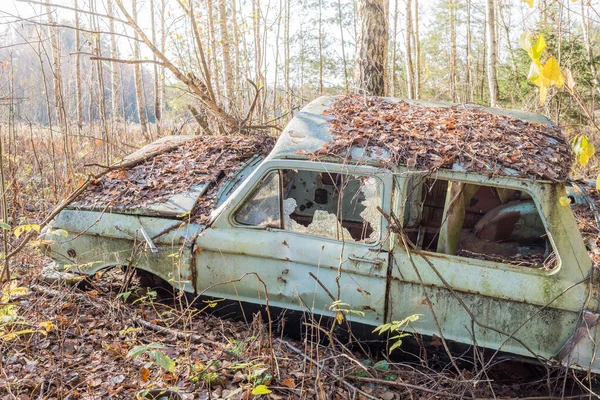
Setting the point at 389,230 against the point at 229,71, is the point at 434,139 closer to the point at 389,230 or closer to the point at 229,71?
the point at 389,230

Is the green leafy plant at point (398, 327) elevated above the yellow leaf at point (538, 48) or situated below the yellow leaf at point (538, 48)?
below

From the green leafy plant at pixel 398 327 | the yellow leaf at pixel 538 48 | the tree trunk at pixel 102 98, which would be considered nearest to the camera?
the yellow leaf at pixel 538 48

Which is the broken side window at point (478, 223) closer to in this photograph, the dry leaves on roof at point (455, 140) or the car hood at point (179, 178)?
the dry leaves on roof at point (455, 140)

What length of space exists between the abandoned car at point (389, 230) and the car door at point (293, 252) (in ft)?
0.03

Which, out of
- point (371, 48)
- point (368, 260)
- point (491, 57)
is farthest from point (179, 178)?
point (491, 57)

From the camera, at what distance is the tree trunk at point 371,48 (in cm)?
718

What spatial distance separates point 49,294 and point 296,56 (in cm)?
1698

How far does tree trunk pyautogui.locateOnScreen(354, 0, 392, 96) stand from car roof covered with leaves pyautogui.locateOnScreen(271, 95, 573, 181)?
3.09 meters

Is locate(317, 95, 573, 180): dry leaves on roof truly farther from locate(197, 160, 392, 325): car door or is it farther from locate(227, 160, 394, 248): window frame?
locate(197, 160, 392, 325): car door

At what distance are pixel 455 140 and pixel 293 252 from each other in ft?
4.61

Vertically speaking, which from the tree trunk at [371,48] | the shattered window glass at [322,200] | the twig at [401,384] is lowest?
the twig at [401,384]

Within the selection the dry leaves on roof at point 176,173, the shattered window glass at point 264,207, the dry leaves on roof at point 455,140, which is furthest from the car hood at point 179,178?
the dry leaves on roof at point 455,140

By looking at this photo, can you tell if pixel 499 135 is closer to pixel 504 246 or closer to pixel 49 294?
pixel 504 246

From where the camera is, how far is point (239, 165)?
455 cm
